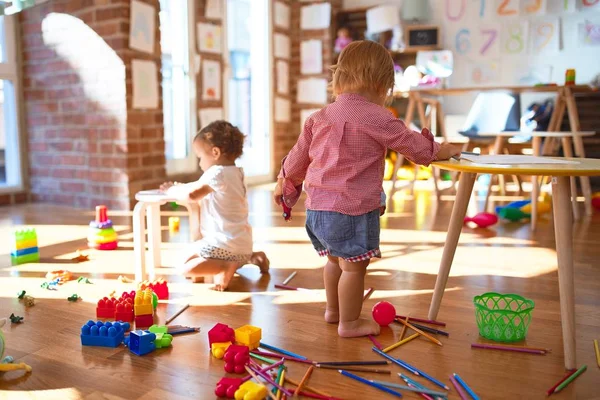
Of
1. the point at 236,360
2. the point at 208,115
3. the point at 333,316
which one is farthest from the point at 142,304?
the point at 208,115

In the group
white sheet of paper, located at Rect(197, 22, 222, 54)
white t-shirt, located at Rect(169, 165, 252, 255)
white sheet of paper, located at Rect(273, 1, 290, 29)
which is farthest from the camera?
white sheet of paper, located at Rect(273, 1, 290, 29)

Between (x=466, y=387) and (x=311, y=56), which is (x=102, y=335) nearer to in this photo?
(x=466, y=387)

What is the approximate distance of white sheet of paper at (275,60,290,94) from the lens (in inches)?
212

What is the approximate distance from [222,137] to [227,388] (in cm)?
105

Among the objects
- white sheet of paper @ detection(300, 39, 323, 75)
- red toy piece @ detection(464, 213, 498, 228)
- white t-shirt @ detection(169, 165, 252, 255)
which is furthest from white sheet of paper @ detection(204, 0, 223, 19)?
white t-shirt @ detection(169, 165, 252, 255)

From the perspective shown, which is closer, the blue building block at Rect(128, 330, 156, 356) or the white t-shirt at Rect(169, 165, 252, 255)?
the blue building block at Rect(128, 330, 156, 356)

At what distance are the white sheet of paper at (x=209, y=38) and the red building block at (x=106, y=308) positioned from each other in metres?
2.99

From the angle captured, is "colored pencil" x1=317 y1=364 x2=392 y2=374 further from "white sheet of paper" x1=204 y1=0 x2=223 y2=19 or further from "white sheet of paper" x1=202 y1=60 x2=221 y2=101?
"white sheet of paper" x1=204 y1=0 x2=223 y2=19

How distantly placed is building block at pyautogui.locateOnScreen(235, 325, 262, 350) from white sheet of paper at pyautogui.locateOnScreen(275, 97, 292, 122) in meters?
4.11

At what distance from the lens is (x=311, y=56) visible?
555 centimetres

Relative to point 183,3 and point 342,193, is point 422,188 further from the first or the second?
point 342,193

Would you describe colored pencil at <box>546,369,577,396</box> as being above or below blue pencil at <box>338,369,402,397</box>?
below

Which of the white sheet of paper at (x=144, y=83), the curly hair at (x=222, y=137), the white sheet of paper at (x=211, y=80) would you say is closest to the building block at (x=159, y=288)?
the curly hair at (x=222, y=137)

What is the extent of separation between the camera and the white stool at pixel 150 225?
2021 millimetres
